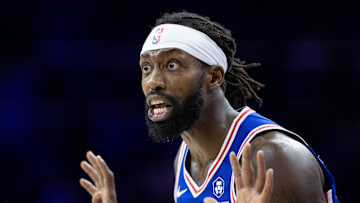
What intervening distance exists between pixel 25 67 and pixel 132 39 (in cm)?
133

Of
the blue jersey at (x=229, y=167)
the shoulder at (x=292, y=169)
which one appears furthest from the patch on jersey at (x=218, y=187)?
the shoulder at (x=292, y=169)

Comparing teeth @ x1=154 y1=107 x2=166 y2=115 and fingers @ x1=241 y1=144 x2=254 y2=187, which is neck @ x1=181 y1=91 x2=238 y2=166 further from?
fingers @ x1=241 y1=144 x2=254 y2=187

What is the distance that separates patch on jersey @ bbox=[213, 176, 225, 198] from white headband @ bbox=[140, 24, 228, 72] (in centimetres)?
68

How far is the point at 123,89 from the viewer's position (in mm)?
6266

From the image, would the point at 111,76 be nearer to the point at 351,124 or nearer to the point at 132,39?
the point at 132,39

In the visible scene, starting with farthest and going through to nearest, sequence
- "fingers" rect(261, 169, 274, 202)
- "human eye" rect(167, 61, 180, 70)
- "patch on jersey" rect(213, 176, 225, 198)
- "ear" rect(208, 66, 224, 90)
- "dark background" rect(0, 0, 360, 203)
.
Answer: "dark background" rect(0, 0, 360, 203), "ear" rect(208, 66, 224, 90), "human eye" rect(167, 61, 180, 70), "patch on jersey" rect(213, 176, 225, 198), "fingers" rect(261, 169, 274, 202)

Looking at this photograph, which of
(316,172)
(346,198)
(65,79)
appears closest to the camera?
(316,172)

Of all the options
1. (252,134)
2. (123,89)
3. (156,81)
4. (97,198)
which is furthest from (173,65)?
(123,89)

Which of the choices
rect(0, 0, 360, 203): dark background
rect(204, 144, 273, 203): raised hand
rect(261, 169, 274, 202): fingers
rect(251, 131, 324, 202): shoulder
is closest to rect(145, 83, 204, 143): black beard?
rect(251, 131, 324, 202): shoulder

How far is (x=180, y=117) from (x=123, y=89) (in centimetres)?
339

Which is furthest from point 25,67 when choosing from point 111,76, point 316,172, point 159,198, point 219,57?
point 316,172

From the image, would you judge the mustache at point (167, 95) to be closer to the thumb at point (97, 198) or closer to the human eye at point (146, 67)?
the human eye at point (146, 67)

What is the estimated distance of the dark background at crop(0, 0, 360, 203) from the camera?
19.4ft

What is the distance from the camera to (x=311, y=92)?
6023mm
